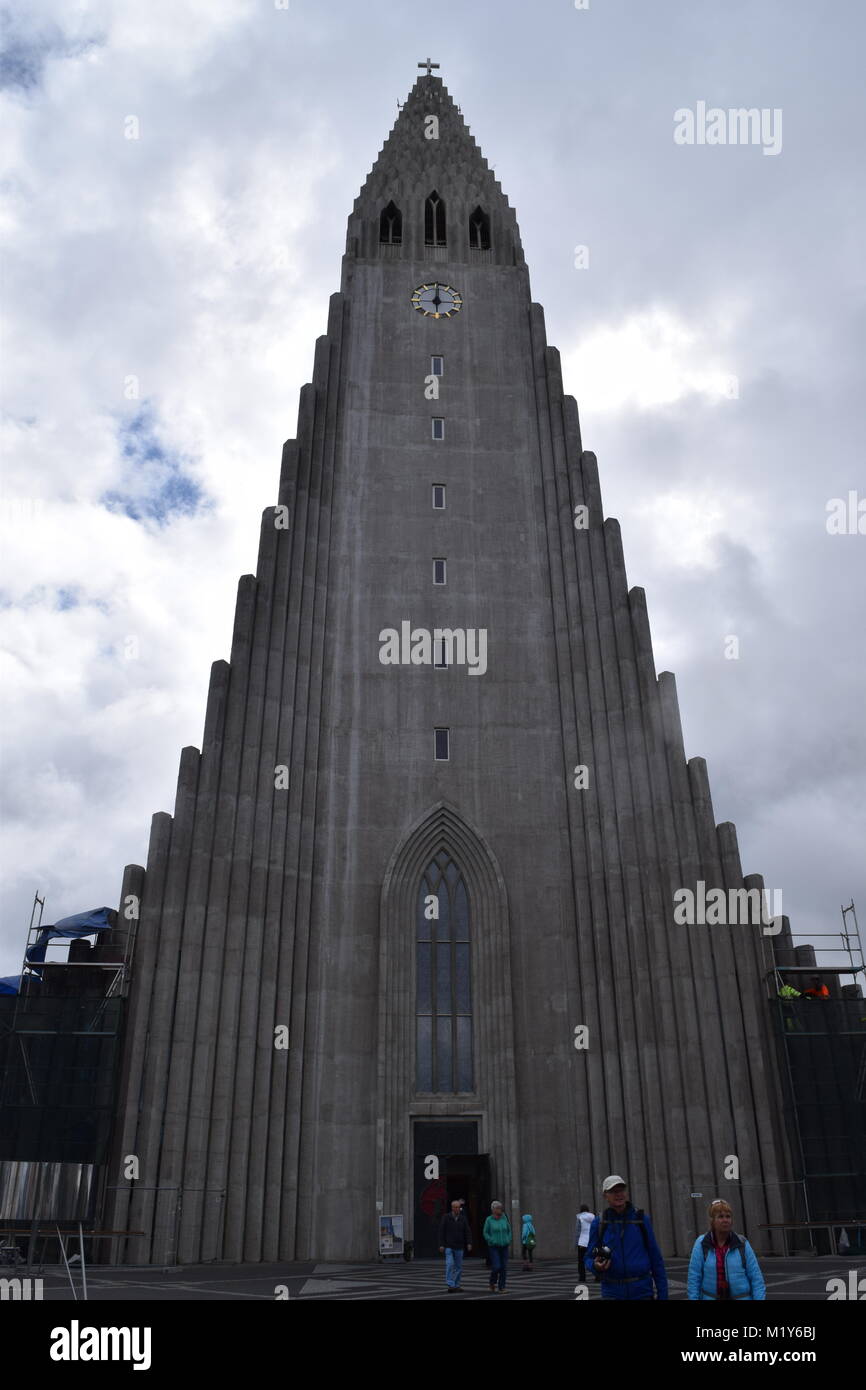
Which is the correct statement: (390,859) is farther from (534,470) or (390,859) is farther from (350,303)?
(350,303)

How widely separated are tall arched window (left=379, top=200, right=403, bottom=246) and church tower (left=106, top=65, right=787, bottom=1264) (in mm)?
9752

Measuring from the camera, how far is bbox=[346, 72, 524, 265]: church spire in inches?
1953

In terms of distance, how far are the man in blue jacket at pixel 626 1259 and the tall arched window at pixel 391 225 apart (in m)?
49.6

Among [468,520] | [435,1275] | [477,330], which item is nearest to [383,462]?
[468,520]

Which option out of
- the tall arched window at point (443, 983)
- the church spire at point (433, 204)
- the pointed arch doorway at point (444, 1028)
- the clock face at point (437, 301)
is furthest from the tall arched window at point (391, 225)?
the tall arched window at point (443, 983)

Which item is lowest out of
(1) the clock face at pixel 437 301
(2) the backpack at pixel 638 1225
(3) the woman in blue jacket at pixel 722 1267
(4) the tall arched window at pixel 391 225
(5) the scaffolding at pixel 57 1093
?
(3) the woman in blue jacket at pixel 722 1267

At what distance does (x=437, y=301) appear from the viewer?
47.8m

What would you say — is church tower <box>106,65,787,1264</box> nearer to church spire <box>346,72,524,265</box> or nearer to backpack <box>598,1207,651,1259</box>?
church spire <box>346,72,524,265</box>

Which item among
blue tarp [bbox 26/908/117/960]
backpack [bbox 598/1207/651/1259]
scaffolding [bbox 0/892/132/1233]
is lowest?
backpack [bbox 598/1207/651/1259]

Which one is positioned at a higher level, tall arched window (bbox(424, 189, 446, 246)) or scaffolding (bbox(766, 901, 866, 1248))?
tall arched window (bbox(424, 189, 446, 246))

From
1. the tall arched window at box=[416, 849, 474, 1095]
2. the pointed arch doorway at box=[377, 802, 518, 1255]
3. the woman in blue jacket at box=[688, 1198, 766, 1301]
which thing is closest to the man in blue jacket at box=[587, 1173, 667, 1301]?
the woman in blue jacket at box=[688, 1198, 766, 1301]

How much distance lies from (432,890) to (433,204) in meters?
36.6

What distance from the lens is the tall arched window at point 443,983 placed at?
33375mm

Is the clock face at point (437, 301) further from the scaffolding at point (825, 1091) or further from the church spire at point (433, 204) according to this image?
the scaffolding at point (825, 1091)
